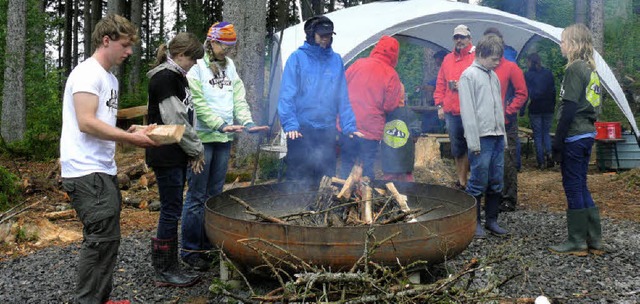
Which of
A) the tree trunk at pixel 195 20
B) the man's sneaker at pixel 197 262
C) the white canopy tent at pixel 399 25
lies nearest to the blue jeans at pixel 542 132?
the white canopy tent at pixel 399 25

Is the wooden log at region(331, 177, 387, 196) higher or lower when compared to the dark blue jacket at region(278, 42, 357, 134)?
lower

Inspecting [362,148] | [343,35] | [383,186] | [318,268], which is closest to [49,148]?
[343,35]

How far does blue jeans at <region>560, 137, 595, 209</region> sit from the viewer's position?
436 cm

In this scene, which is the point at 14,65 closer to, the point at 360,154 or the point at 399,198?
the point at 360,154

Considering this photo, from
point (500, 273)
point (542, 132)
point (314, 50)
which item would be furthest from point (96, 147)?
point (542, 132)

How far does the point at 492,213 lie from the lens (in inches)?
202

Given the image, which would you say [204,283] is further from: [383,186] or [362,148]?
[362,148]

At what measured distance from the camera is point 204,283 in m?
3.77

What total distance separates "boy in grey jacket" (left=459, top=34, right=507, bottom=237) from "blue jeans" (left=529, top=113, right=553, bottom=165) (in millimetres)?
4908

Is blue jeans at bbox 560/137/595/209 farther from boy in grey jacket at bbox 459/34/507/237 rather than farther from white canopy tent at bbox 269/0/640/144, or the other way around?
white canopy tent at bbox 269/0/640/144

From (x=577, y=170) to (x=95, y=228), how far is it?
3.64m

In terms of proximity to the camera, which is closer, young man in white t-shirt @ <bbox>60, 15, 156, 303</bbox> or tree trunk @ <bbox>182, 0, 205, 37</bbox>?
young man in white t-shirt @ <bbox>60, 15, 156, 303</bbox>

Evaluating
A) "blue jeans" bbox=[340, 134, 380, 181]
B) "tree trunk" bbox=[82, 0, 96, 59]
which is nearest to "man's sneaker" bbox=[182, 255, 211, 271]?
"blue jeans" bbox=[340, 134, 380, 181]

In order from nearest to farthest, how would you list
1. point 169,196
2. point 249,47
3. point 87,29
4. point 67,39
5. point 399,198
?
point 169,196
point 399,198
point 249,47
point 87,29
point 67,39
